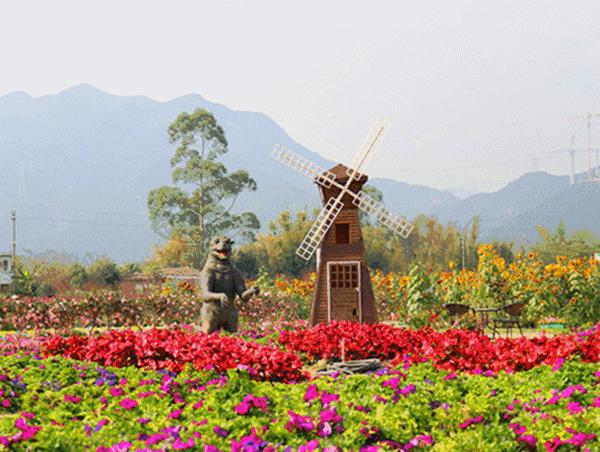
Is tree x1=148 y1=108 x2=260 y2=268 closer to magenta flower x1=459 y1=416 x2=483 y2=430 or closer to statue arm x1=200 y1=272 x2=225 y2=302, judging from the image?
statue arm x1=200 y1=272 x2=225 y2=302

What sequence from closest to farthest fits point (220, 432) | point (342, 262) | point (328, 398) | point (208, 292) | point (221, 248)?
point (220, 432) < point (328, 398) < point (208, 292) < point (221, 248) < point (342, 262)

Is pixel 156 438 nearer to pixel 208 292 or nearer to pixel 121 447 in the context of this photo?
pixel 121 447

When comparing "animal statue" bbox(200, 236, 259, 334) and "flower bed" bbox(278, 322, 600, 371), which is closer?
"flower bed" bbox(278, 322, 600, 371)

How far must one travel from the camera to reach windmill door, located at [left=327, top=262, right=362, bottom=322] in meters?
15.5

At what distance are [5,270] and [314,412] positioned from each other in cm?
4065

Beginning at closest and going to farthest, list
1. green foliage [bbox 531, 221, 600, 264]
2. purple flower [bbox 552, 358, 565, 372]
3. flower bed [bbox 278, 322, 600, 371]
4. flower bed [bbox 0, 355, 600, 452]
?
flower bed [bbox 0, 355, 600, 452] < purple flower [bbox 552, 358, 565, 372] < flower bed [bbox 278, 322, 600, 371] < green foliage [bbox 531, 221, 600, 264]

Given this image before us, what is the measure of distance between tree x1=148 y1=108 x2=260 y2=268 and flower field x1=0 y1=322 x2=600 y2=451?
3192 centimetres

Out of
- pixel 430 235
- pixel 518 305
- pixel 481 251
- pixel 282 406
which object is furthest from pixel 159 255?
pixel 282 406

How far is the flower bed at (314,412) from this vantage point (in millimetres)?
5270

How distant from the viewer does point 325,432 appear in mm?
5480

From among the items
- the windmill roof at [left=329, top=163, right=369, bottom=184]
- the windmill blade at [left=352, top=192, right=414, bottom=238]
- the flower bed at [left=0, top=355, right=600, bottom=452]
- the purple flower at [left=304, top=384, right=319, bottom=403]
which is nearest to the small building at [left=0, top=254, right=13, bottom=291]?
the windmill blade at [left=352, top=192, right=414, bottom=238]

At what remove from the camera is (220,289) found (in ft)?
37.8

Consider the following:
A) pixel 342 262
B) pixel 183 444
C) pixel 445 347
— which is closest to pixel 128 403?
pixel 183 444

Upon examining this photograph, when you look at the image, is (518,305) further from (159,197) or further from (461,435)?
(159,197)
